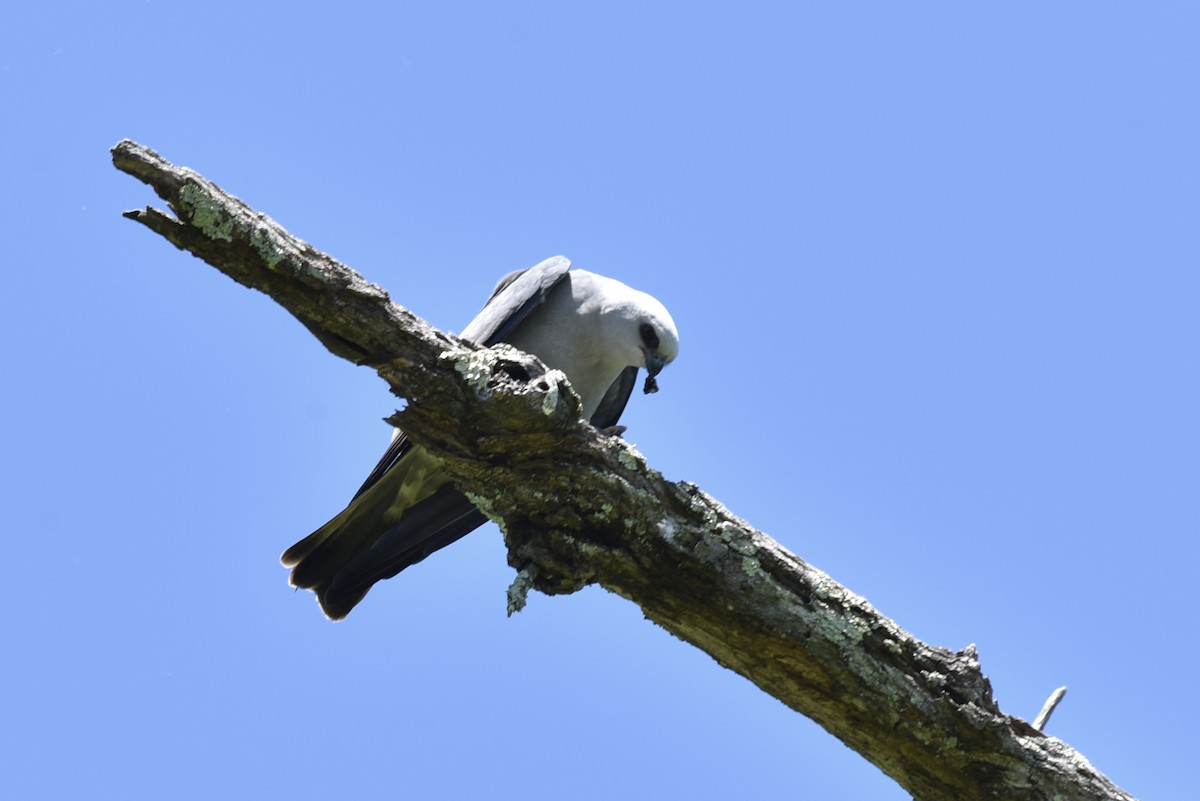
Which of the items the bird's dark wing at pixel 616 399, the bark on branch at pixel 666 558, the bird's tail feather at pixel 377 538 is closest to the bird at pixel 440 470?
the bird's tail feather at pixel 377 538

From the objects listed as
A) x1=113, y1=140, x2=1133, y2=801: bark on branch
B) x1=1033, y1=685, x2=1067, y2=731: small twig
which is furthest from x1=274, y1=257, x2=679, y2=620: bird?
x1=1033, y1=685, x2=1067, y2=731: small twig

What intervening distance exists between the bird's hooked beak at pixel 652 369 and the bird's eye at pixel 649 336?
0.05 meters

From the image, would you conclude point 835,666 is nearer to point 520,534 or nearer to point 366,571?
point 520,534

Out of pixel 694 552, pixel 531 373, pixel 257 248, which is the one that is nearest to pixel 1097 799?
pixel 694 552

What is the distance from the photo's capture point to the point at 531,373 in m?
3.82

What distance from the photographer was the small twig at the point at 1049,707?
3838 mm

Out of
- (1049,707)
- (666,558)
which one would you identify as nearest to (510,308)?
(666,558)

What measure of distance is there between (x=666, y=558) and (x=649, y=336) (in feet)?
6.80

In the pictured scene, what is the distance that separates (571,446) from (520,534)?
39cm

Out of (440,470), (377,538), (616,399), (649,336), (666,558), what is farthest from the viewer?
(616,399)

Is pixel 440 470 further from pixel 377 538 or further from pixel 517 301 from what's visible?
pixel 517 301

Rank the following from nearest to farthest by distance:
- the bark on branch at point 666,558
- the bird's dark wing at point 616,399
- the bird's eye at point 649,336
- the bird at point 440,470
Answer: the bark on branch at point 666,558 < the bird at point 440,470 < the bird's eye at point 649,336 < the bird's dark wing at point 616,399

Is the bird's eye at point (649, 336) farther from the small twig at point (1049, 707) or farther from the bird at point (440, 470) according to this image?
the small twig at point (1049, 707)

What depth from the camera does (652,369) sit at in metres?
5.80
